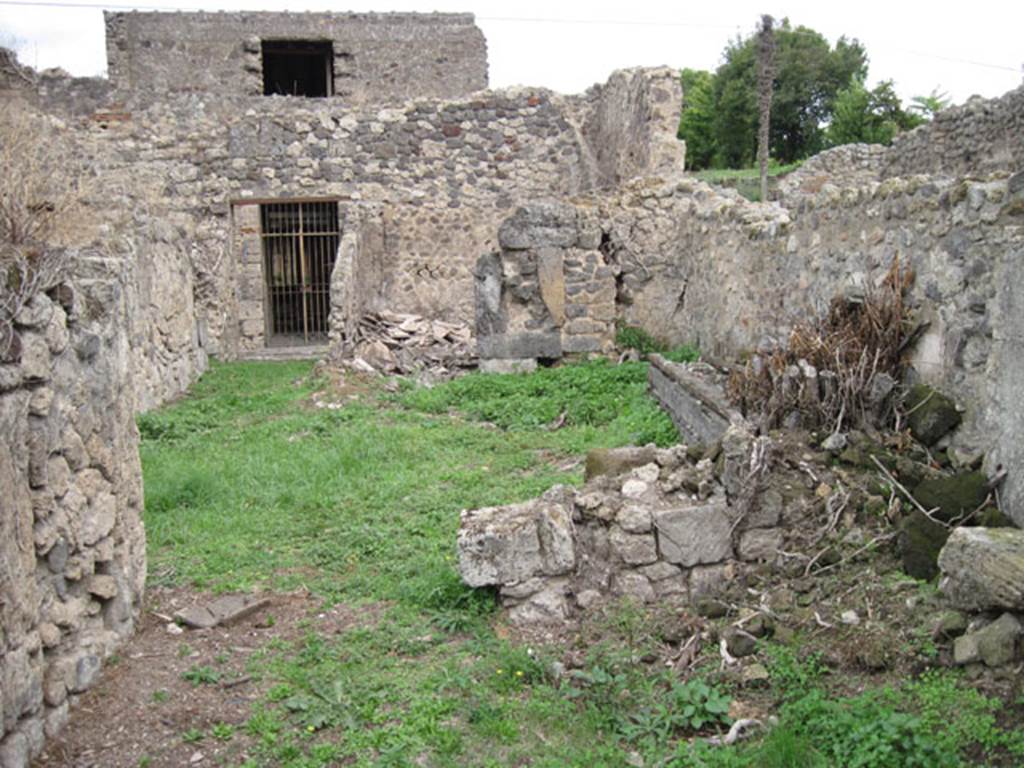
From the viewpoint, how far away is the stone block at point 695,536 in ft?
16.5

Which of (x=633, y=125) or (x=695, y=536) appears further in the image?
(x=633, y=125)

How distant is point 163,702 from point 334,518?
249cm

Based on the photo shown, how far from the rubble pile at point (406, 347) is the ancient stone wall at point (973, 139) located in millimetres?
6187

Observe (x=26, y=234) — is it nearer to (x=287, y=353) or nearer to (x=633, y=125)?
(x=287, y=353)

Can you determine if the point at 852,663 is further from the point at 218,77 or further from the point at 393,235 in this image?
the point at 218,77

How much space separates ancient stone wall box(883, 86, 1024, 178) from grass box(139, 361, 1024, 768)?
6.27m

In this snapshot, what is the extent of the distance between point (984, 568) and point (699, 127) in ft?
109

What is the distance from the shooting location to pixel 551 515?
507 centimetres

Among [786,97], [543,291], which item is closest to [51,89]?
[543,291]

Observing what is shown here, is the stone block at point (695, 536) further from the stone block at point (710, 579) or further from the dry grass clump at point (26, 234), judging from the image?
the dry grass clump at point (26, 234)

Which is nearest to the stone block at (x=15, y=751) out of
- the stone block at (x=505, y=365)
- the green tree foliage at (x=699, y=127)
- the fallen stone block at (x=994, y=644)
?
the fallen stone block at (x=994, y=644)

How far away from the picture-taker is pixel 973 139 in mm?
12742

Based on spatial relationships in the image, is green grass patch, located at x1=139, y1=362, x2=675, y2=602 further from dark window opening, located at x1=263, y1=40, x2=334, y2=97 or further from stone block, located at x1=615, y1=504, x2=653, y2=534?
dark window opening, located at x1=263, y1=40, x2=334, y2=97

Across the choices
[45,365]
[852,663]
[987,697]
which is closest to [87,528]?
[45,365]
